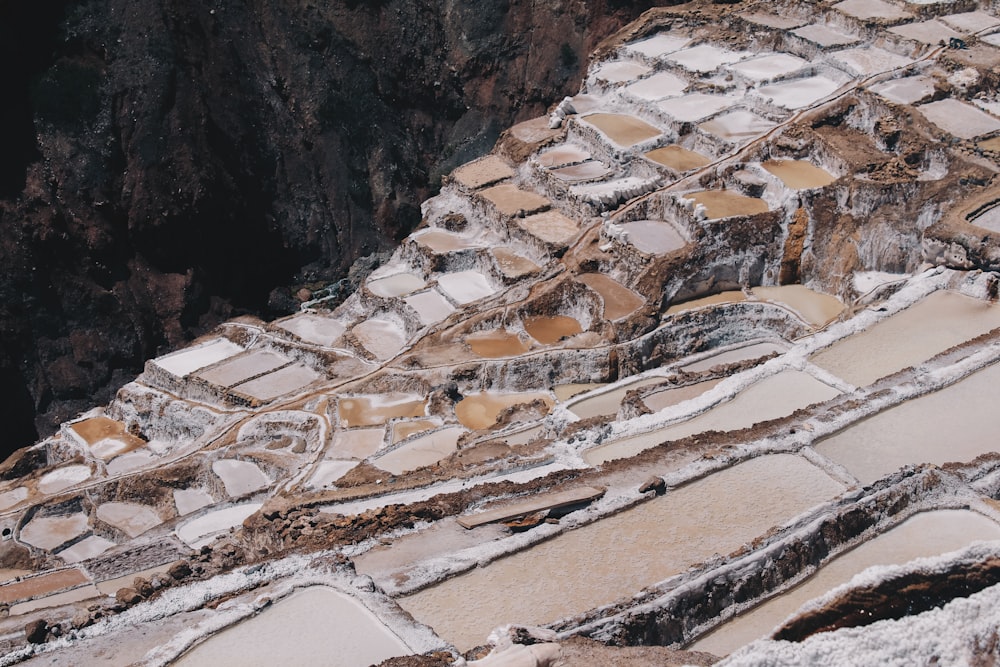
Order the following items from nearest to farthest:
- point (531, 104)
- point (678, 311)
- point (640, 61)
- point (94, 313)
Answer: point (678, 311) → point (94, 313) → point (640, 61) → point (531, 104)

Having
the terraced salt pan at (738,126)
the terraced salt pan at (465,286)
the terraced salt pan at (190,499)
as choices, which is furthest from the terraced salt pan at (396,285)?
the terraced salt pan at (738,126)

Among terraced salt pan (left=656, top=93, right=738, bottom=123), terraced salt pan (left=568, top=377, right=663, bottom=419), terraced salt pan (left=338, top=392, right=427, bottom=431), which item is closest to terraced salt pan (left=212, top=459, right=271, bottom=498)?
terraced salt pan (left=338, top=392, right=427, bottom=431)

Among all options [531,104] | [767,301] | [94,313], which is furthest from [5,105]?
[767,301]

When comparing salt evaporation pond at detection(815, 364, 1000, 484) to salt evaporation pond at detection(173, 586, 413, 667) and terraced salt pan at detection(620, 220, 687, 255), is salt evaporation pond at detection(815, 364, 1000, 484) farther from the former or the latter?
terraced salt pan at detection(620, 220, 687, 255)

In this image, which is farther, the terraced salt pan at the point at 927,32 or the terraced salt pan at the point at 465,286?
the terraced salt pan at the point at 927,32

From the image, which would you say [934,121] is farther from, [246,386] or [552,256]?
[246,386]

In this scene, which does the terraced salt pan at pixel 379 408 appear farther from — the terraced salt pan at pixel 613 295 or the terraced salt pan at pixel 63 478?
the terraced salt pan at pixel 63 478
